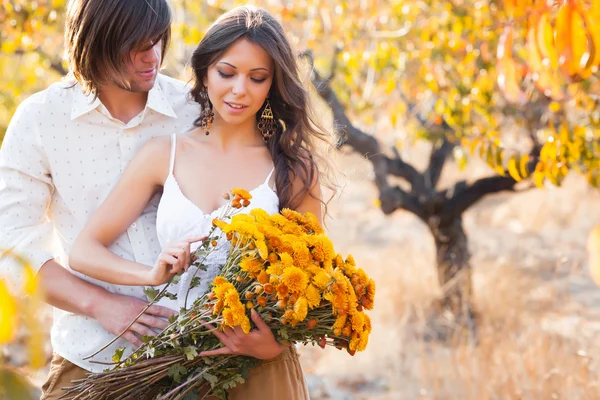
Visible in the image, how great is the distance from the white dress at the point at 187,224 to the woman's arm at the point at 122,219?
6 centimetres

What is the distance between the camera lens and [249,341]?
1962 millimetres

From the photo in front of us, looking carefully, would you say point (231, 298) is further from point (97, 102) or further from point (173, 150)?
point (97, 102)

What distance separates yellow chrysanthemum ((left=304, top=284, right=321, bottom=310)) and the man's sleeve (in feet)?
3.08

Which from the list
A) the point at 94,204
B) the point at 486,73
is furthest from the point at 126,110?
the point at 486,73

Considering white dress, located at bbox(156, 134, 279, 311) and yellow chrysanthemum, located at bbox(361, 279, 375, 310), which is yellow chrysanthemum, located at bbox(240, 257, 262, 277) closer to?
white dress, located at bbox(156, 134, 279, 311)

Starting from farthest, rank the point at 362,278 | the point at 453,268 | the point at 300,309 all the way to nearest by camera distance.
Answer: the point at 453,268 < the point at 362,278 < the point at 300,309

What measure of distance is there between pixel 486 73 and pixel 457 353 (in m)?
1.89

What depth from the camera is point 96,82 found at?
2396 mm

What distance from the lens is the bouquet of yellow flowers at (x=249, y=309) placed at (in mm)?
1917

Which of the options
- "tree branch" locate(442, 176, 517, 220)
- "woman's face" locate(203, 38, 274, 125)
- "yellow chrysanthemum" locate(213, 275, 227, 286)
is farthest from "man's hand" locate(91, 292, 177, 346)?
"tree branch" locate(442, 176, 517, 220)

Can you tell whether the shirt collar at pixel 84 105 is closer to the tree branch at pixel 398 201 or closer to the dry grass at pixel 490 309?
the dry grass at pixel 490 309

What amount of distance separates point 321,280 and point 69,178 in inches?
39.0

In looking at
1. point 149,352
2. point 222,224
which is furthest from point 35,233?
point 222,224

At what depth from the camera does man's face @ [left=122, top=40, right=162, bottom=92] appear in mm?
2367
